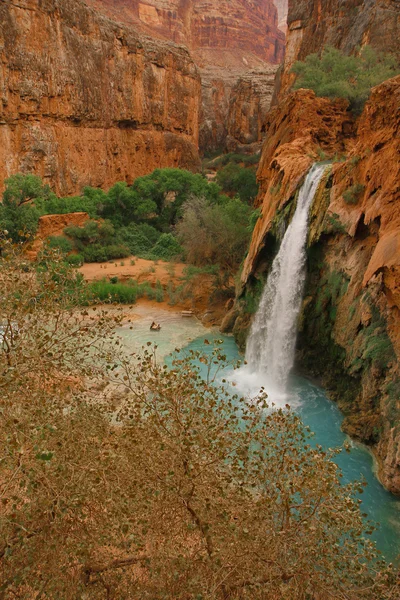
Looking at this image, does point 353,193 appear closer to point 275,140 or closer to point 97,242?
point 275,140

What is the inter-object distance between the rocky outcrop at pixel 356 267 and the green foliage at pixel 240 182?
536 inches

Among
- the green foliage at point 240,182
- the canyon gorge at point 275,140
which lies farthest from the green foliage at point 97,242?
the green foliage at point 240,182

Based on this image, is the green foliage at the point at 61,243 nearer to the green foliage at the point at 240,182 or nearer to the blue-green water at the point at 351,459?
the green foliage at the point at 240,182

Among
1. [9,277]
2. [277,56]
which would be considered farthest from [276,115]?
[277,56]

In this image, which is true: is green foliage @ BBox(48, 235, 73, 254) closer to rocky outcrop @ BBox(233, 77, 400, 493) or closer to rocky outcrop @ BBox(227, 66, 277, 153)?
rocky outcrop @ BBox(233, 77, 400, 493)

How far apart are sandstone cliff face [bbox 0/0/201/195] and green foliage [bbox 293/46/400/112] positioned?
13.2 meters

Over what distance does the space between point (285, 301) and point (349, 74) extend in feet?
33.7

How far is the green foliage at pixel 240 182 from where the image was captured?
87.0 feet

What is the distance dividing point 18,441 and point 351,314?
729 cm

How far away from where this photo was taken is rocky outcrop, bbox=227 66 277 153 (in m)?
41.7

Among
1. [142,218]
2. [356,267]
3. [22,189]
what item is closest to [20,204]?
[22,189]

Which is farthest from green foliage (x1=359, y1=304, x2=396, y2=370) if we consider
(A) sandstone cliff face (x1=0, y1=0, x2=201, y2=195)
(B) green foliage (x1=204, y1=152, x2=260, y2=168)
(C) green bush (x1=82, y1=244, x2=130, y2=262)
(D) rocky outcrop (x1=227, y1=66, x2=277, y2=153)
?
(D) rocky outcrop (x1=227, y1=66, x2=277, y2=153)

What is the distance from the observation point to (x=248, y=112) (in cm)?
4219

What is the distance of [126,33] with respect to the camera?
2780 cm
